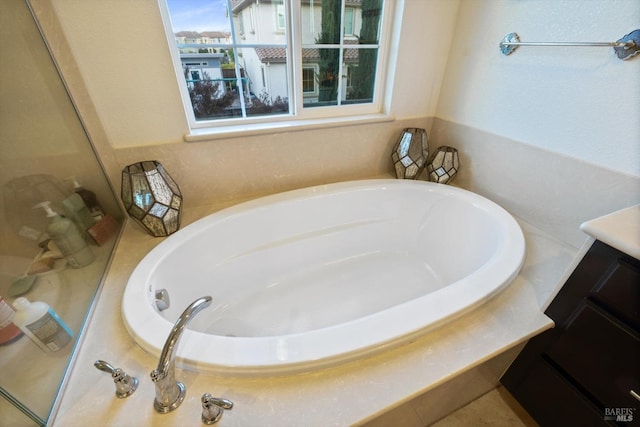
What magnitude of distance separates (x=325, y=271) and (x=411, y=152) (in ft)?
2.77

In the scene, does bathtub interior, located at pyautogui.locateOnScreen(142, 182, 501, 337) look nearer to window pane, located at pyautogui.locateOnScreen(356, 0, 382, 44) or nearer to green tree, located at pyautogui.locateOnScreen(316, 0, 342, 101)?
green tree, located at pyautogui.locateOnScreen(316, 0, 342, 101)

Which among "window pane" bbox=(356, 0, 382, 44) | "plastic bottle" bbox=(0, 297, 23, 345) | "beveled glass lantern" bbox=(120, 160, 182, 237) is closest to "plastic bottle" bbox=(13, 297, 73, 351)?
"plastic bottle" bbox=(0, 297, 23, 345)

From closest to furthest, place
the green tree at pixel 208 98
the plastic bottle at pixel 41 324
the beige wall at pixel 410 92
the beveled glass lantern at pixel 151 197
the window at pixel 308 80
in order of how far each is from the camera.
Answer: the plastic bottle at pixel 41 324 < the beige wall at pixel 410 92 < the beveled glass lantern at pixel 151 197 < the green tree at pixel 208 98 < the window at pixel 308 80

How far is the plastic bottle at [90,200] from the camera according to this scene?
1.05 m

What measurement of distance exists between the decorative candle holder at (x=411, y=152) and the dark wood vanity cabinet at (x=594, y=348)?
3.11 ft

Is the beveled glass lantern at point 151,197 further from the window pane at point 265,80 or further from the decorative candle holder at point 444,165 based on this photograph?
the decorative candle holder at point 444,165

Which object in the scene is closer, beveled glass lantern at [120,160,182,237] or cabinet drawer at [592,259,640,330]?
cabinet drawer at [592,259,640,330]

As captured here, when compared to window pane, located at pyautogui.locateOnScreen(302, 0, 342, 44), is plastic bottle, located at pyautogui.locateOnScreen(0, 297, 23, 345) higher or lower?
lower

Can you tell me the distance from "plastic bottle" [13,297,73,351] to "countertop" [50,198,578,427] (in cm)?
6

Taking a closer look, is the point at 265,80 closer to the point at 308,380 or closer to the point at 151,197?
the point at 151,197

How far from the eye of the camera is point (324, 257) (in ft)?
5.00

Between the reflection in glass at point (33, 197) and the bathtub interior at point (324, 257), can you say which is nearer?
the reflection in glass at point (33, 197)

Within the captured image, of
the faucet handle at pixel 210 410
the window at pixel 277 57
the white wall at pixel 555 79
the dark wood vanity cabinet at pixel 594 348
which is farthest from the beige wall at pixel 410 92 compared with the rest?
the faucet handle at pixel 210 410

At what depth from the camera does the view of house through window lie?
122 cm
